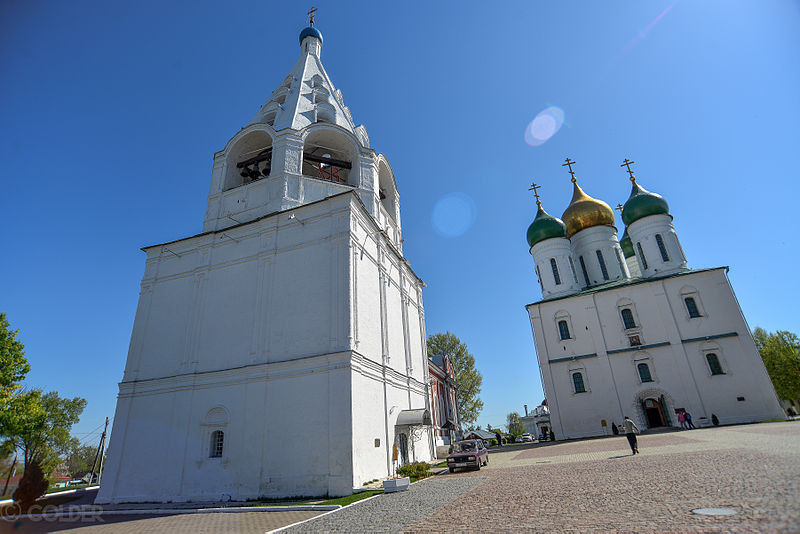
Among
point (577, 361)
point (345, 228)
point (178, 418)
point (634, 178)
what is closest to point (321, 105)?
point (345, 228)

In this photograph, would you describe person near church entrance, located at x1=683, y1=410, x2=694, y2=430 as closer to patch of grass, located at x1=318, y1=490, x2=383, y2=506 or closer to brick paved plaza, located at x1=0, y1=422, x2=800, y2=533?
brick paved plaza, located at x1=0, y1=422, x2=800, y2=533

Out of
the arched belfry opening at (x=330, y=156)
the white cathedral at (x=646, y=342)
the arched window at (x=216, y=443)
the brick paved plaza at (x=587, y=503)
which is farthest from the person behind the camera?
the white cathedral at (x=646, y=342)

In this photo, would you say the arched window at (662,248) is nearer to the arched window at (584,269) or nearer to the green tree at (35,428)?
the arched window at (584,269)

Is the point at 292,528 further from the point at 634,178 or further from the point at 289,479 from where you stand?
the point at 634,178

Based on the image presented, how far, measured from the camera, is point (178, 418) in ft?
50.4

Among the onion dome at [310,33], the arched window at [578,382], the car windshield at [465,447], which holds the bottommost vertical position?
the car windshield at [465,447]

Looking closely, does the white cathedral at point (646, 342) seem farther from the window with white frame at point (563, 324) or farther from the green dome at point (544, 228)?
the green dome at point (544, 228)

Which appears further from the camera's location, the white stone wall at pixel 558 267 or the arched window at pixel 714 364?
the white stone wall at pixel 558 267

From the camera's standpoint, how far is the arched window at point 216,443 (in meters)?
14.5

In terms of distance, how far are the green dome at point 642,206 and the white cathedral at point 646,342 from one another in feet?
0.26

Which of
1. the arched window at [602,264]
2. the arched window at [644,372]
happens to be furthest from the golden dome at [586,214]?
the arched window at [644,372]

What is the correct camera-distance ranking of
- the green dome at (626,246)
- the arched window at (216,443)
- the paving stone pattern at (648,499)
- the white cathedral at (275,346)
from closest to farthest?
the paving stone pattern at (648,499) < the white cathedral at (275,346) < the arched window at (216,443) < the green dome at (626,246)

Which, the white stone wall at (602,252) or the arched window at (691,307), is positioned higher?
the white stone wall at (602,252)

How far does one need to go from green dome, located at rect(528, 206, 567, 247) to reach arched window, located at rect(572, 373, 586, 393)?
12.7 m
